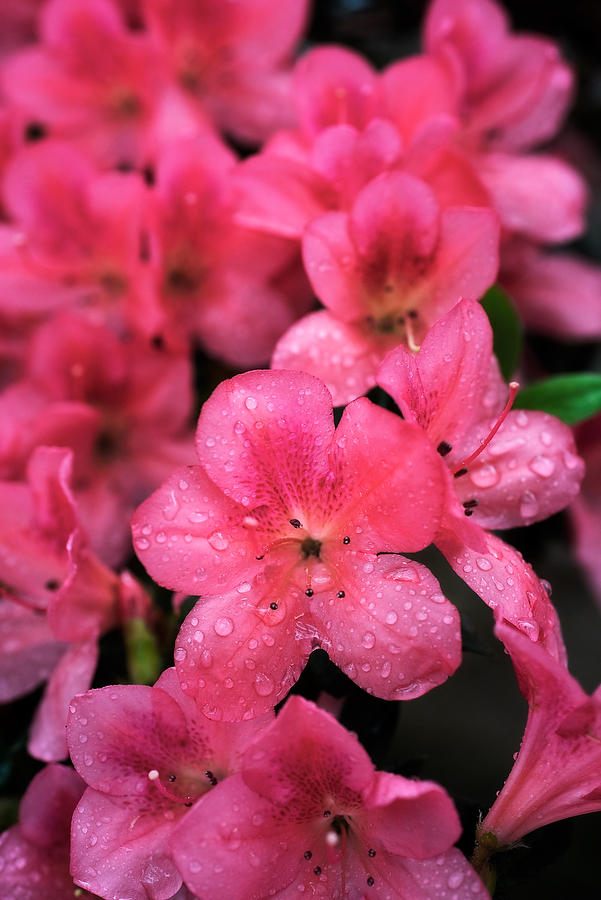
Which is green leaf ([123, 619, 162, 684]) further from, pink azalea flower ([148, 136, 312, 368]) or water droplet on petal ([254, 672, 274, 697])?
pink azalea flower ([148, 136, 312, 368])

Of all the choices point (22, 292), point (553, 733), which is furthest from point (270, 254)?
point (553, 733)

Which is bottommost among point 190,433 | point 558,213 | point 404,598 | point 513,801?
point 190,433

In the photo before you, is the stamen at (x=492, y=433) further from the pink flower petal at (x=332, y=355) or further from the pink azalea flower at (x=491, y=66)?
the pink azalea flower at (x=491, y=66)

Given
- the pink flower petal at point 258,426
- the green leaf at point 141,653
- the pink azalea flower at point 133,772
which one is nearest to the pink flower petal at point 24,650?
the green leaf at point 141,653

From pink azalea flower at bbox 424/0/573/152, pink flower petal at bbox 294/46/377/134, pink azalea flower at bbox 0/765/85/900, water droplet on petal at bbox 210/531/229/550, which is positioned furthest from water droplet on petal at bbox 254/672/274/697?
pink azalea flower at bbox 424/0/573/152

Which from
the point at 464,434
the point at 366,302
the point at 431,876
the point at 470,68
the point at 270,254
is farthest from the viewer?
the point at 470,68

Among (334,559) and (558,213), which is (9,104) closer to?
(558,213)

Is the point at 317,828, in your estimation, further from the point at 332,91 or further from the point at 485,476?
the point at 332,91
